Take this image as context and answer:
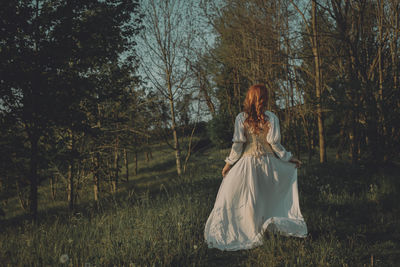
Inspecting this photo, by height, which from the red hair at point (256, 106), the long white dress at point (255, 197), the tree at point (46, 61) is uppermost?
the tree at point (46, 61)

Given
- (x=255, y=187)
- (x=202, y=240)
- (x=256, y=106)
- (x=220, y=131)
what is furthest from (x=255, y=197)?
(x=220, y=131)

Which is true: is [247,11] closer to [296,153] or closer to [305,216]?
[296,153]

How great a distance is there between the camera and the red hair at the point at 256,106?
3.94 metres

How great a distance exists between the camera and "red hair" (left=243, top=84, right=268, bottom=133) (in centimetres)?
394

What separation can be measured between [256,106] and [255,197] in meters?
1.27

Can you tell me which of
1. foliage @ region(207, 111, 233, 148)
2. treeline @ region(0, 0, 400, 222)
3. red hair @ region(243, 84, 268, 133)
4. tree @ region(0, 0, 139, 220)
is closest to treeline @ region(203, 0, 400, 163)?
treeline @ region(0, 0, 400, 222)

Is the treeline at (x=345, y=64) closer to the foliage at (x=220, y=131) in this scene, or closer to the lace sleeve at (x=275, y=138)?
the lace sleeve at (x=275, y=138)

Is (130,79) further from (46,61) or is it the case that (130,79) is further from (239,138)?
(239,138)

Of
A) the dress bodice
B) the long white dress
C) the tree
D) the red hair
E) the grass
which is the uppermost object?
the tree

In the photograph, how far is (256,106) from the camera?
3965mm

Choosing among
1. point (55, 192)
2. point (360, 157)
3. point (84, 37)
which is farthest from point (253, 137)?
point (55, 192)

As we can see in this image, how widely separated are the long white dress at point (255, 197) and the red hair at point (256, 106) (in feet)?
0.34

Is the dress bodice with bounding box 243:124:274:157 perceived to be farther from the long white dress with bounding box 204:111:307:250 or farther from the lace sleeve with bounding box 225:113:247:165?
the lace sleeve with bounding box 225:113:247:165

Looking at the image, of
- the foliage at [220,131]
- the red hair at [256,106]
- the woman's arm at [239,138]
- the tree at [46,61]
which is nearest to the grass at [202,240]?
the woman's arm at [239,138]
